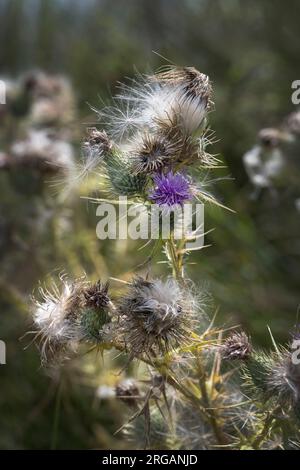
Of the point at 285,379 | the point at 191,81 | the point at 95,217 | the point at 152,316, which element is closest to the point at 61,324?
the point at 152,316

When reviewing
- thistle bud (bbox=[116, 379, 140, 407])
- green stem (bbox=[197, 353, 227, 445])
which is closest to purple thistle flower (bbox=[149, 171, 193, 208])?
green stem (bbox=[197, 353, 227, 445])

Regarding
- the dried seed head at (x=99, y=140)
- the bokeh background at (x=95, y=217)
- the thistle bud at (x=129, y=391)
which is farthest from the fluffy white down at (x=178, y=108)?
the thistle bud at (x=129, y=391)

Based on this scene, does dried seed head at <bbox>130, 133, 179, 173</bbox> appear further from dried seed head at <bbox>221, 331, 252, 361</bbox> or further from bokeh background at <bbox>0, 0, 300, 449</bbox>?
dried seed head at <bbox>221, 331, 252, 361</bbox>

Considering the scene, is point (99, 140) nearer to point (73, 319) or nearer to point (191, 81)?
point (191, 81)

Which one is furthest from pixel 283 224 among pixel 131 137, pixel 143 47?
pixel 131 137

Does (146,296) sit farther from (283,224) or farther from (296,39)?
(296,39)

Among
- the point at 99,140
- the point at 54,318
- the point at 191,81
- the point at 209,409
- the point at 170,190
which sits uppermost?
the point at 191,81
